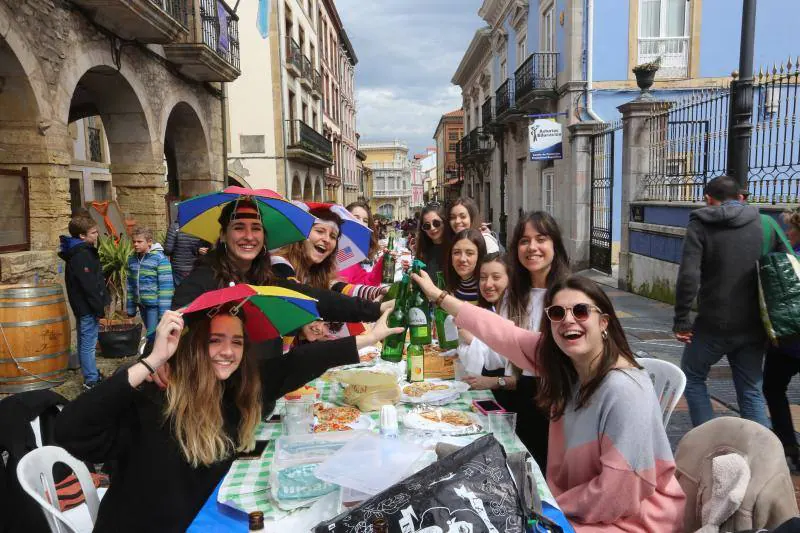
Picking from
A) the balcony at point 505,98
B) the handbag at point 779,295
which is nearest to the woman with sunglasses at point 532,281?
the handbag at point 779,295

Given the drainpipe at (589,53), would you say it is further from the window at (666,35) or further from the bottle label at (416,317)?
the bottle label at (416,317)

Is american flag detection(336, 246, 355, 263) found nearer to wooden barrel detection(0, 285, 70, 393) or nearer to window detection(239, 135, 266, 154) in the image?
wooden barrel detection(0, 285, 70, 393)

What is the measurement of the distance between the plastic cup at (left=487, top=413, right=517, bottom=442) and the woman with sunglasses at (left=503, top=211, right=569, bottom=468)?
0.75m

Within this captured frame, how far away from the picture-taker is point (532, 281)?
3250mm

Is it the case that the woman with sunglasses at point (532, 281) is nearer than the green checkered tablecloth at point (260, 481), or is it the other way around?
the green checkered tablecloth at point (260, 481)

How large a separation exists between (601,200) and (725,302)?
9.96 m

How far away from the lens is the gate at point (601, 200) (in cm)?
1245

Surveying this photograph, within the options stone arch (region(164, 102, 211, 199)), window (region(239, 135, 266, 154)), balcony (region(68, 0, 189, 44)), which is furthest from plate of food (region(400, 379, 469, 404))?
window (region(239, 135, 266, 154))

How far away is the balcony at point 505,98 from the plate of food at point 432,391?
16253mm

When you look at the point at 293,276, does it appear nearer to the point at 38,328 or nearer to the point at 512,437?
the point at 512,437

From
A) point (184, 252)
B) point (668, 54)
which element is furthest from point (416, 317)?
point (668, 54)

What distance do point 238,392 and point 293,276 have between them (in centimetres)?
178

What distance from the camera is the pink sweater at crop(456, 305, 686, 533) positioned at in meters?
1.89

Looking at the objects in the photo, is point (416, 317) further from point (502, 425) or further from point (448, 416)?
point (502, 425)
